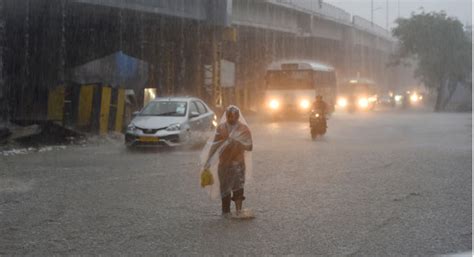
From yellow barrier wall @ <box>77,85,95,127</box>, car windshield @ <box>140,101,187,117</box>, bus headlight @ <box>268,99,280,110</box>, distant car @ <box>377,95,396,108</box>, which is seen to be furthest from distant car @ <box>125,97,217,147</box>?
distant car @ <box>377,95,396,108</box>

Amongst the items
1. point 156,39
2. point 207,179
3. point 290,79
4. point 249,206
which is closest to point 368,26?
point 290,79

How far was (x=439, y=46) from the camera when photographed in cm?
5788

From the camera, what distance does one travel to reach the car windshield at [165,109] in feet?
63.5

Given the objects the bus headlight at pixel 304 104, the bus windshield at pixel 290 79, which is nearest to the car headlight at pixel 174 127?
the bus headlight at pixel 304 104

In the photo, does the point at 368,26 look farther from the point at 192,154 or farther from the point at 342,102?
the point at 192,154

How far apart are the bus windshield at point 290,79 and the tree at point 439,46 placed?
81.2 feet

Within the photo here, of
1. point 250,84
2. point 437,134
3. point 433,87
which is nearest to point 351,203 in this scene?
point 437,134

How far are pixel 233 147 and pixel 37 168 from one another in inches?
283

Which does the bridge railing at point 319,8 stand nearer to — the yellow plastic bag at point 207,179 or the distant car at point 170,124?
the distant car at point 170,124

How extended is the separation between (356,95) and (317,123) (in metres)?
33.8

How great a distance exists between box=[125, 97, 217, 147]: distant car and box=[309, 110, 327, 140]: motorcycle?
12.2ft

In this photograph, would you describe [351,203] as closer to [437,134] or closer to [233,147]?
[233,147]

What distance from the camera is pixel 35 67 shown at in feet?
101

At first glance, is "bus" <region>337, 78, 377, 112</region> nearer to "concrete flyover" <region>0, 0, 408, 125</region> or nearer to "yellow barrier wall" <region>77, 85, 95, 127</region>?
"concrete flyover" <region>0, 0, 408, 125</region>
